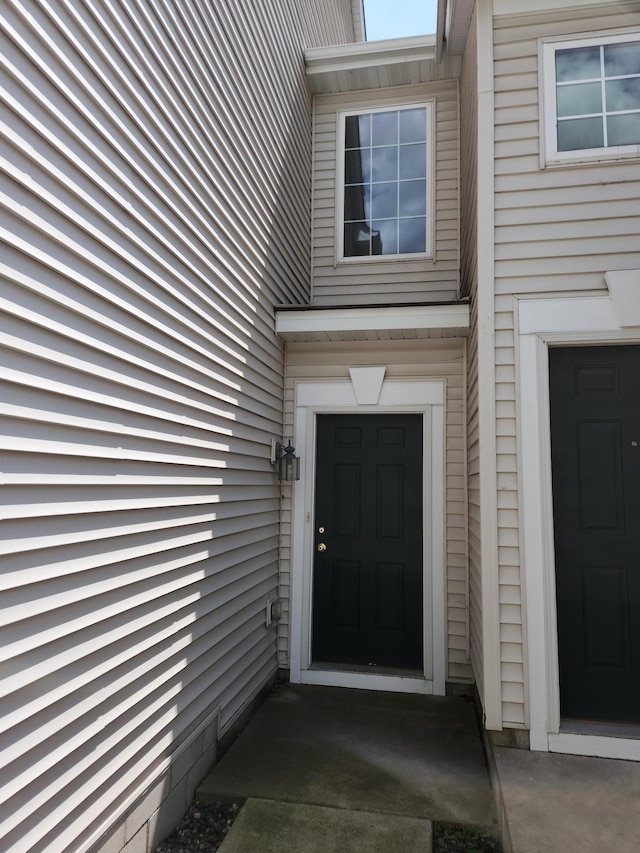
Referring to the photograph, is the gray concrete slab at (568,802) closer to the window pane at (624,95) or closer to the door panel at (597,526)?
the door panel at (597,526)

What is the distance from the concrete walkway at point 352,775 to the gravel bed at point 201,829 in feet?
0.17

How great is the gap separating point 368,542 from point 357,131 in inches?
145

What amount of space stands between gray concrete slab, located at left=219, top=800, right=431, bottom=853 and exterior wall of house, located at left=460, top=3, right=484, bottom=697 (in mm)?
952

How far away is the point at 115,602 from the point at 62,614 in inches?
12.0

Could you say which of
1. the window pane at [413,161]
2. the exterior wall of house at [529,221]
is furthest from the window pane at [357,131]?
the exterior wall of house at [529,221]

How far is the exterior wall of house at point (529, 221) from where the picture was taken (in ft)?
9.61

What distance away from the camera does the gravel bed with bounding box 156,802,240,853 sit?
2.34m

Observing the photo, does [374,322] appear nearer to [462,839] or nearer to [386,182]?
[386,182]

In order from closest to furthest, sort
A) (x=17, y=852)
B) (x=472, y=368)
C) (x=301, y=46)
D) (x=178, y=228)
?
1. (x=17, y=852)
2. (x=178, y=228)
3. (x=472, y=368)
4. (x=301, y=46)

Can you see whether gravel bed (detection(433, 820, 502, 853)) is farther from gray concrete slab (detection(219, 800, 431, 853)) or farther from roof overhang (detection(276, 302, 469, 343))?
roof overhang (detection(276, 302, 469, 343))

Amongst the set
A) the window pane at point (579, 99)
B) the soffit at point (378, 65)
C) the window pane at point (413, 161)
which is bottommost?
the window pane at point (579, 99)

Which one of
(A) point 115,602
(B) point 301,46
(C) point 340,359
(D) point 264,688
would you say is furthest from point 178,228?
(B) point 301,46

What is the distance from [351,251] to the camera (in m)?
4.99

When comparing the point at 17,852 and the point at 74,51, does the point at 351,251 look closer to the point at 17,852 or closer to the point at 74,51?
the point at 74,51
